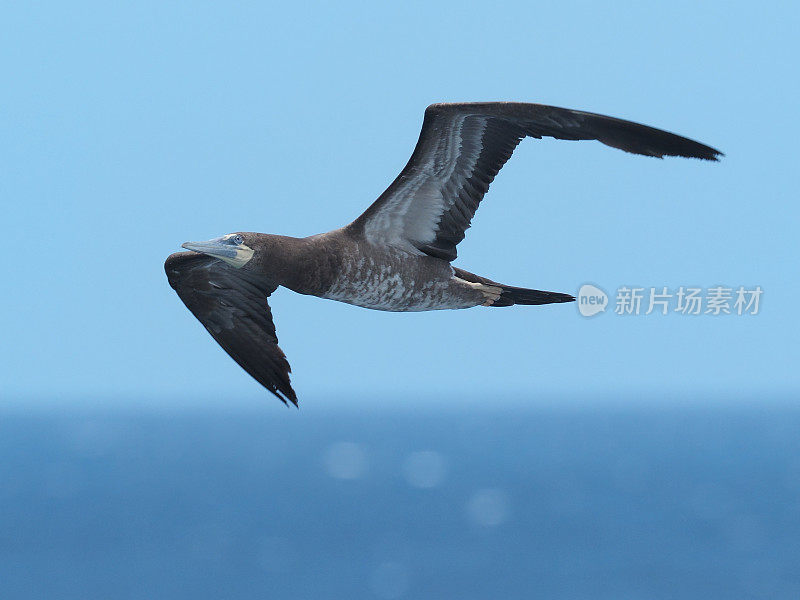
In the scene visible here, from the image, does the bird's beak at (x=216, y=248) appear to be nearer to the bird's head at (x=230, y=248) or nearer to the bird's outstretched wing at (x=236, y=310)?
the bird's head at (x=230, y=248)

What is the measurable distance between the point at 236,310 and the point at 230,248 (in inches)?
73.6

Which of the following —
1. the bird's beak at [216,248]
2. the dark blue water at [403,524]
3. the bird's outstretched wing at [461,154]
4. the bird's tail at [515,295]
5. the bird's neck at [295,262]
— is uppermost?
the dark blue water at [403,524]

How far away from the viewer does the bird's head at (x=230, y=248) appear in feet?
30.1

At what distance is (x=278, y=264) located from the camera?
9.39m

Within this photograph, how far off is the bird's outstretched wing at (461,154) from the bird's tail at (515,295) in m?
0.28

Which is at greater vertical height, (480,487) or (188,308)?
(480,487)

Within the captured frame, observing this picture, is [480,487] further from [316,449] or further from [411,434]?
[411,434]

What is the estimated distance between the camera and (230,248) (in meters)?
9.27

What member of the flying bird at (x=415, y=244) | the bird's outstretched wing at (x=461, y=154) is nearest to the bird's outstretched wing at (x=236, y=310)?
the flying bird at (x=415, y=244)

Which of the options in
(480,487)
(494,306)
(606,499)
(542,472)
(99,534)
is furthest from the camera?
(542,472)

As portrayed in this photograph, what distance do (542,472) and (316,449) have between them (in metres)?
44.6

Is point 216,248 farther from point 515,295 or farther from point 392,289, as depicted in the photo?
point 515,295

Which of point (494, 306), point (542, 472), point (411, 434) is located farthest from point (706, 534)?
point (411, 434)

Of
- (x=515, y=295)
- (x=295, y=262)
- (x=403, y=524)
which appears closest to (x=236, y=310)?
(x=295, y=262)
